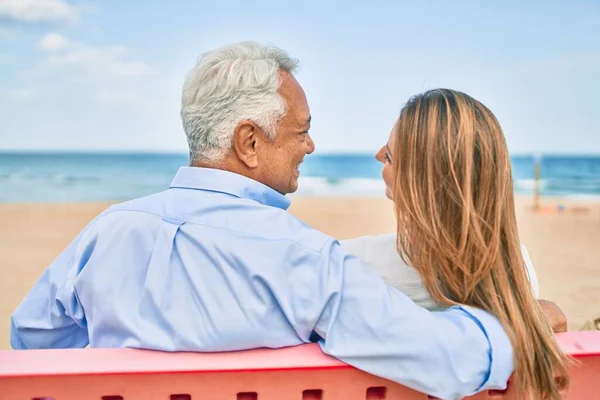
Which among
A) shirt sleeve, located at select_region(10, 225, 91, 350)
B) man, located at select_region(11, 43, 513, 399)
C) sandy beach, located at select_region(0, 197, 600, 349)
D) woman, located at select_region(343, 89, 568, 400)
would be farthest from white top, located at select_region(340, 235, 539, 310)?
sandy beach, located at select_region(0, 197, 600, 349)

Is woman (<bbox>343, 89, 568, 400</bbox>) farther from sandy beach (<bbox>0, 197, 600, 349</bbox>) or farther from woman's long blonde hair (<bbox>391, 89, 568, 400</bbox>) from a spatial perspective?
sandy beach (<bbox>0, 197, 600, 349</bbox>)

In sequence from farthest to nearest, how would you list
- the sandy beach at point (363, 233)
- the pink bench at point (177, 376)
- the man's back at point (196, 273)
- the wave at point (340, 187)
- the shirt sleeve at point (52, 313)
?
the wave at point (340, 187), the sandy beach at point (363, 233), the shirt sleeve at point (52, 313), the man's back at point (196, 273), the pink bench at point (177, 376)

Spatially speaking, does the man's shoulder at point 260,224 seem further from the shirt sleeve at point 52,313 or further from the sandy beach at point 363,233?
the sandy beach at point 363,233

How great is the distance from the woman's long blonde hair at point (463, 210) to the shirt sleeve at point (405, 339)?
0.11 m

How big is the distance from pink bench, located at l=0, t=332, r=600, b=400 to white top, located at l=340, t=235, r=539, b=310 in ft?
1.22

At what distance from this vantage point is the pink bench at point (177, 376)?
149 cm

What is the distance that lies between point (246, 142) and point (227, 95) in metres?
0.15

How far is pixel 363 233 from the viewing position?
13602mm

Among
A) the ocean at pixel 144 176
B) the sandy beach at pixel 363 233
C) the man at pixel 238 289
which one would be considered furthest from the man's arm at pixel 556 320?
the ocean at pixel 144 176

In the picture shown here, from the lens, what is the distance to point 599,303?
7.61m

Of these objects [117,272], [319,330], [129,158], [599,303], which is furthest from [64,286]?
[129,158]

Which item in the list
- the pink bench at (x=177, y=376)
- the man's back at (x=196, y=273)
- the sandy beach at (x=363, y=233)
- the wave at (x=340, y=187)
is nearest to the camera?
the pink bench at (x=177, y=376)

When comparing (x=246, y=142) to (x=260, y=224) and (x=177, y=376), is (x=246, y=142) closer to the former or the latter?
(x=260, y=224)

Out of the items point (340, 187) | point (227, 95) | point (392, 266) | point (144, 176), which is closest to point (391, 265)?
point (392, 266)
